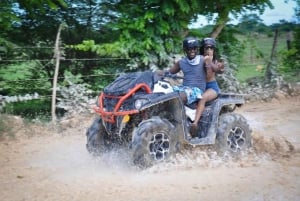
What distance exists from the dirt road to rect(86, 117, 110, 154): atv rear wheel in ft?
0.52

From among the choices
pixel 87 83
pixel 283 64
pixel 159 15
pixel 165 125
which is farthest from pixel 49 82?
pixel 283 64

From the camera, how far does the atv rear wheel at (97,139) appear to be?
23.8 feet

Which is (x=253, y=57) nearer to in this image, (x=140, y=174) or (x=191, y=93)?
(x=191, y=93)

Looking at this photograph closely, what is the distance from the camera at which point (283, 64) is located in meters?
15.5

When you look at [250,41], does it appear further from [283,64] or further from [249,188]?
[249,188]

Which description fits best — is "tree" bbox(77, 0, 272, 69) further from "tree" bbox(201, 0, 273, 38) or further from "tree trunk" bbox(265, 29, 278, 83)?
"tree trunk" bbox(265, 29, 278, 83)

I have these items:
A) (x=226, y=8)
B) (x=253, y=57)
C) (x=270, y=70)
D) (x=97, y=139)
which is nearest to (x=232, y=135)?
(x=97, y=139)

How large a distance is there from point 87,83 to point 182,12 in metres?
2.80

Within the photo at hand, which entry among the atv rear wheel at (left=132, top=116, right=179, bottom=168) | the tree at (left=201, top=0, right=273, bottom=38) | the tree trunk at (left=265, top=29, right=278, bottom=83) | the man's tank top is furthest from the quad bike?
the tree trunk at (left=265, top=29, right=278, bottom=83)

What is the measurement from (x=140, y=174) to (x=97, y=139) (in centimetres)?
113

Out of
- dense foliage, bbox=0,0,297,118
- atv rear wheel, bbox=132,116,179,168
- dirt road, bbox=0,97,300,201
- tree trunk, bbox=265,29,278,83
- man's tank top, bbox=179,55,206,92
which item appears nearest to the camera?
dirt road, bbox=0,97,300,201

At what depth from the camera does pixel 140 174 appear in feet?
21.1

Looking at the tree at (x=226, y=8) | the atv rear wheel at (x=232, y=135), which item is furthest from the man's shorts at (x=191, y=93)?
the tree at (x=226, y=8)

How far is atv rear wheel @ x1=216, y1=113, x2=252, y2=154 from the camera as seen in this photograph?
742 centimetres
